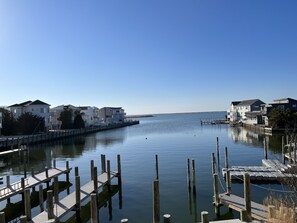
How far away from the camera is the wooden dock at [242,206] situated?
45.7 ft

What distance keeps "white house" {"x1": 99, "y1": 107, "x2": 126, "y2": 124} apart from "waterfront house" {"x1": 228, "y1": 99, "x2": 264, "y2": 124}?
188 feet

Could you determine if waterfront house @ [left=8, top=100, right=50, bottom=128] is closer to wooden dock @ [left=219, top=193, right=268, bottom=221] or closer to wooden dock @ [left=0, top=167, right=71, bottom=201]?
wooden dock @ [left=0, top=167, right=71, bottom=201]

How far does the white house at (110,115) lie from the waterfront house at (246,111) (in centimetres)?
5735

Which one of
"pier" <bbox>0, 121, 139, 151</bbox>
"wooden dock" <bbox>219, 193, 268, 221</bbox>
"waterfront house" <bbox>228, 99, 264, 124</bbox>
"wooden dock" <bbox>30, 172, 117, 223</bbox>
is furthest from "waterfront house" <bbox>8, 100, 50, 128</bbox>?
"wooden dock" <bbox>219, 193, 268, 221</bbox>

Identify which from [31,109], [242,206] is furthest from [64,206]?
[31,109]

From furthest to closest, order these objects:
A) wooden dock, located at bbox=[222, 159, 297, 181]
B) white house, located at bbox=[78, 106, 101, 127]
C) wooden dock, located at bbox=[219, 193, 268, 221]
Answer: white house, located at bbox=[78, 106, 101, 127], wooden dock, located at bbox=[222, 159, 297, 181], wooden dock, located at bbox=[219, 193, 268, 221]

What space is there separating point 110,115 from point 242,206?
124 m

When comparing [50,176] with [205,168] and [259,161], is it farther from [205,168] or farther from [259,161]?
[259,161]

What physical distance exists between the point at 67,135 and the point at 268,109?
57.3 metres

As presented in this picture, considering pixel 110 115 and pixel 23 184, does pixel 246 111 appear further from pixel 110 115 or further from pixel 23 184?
pixel 23 184

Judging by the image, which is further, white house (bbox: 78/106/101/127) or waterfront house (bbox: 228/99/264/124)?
white house (bbox: 78/106/101/127)

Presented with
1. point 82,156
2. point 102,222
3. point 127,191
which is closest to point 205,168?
point 127,191

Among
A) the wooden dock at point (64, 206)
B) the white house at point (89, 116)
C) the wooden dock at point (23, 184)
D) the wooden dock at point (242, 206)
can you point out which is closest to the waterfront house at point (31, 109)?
the white house at point (89, 116)

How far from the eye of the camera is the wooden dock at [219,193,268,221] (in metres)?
13.9
